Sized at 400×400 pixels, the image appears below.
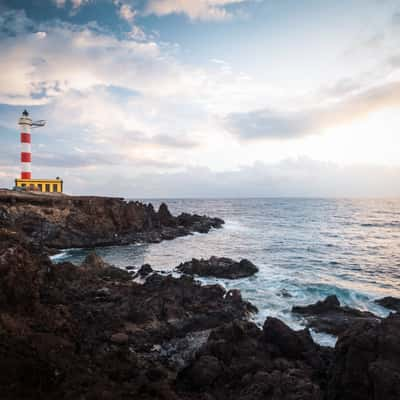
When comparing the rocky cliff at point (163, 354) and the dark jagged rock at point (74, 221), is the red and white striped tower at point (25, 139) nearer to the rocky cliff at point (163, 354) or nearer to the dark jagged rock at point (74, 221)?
the dark jagged rock at point (74, 221)

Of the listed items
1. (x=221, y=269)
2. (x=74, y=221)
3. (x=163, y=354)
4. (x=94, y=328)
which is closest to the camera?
(x=163, y=354)

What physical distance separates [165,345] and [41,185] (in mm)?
48431

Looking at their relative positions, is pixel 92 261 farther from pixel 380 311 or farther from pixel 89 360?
pixel 380 311

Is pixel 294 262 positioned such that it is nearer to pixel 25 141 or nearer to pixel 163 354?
pixel 163 354

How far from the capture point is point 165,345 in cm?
1227

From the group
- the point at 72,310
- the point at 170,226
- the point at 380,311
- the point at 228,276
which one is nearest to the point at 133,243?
the point at 170,226

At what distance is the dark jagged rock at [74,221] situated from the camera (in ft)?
120

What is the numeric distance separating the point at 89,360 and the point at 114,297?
9312 mm

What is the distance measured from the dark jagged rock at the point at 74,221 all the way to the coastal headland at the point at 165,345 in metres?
19.4

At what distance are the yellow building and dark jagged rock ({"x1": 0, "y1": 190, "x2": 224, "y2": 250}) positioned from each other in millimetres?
7461

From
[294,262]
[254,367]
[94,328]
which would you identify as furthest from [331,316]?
[294,262]

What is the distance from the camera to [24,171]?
47.4m

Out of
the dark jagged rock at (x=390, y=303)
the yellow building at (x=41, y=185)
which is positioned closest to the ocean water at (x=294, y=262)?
the dark jagged rock at (x=390, y=303)

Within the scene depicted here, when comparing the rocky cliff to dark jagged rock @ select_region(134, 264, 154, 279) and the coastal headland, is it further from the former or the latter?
dark jagged rock @ select_region(134, 264, 154, 279)
